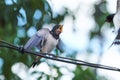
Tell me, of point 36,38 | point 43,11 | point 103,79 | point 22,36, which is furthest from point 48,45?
point 103,79

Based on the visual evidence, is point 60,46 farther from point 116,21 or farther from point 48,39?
point 116,21

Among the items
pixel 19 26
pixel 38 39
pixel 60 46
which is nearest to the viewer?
pixel 38 39

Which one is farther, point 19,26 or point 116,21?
point 19,26

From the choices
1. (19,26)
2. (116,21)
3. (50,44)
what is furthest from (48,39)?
(19,26)

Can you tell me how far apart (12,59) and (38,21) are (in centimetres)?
46

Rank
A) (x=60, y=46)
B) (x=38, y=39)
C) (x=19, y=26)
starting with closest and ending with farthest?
(x=38, y=39), (x=60, y=46), (x=19, y=26)

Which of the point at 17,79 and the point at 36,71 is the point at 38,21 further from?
the point at 17,79

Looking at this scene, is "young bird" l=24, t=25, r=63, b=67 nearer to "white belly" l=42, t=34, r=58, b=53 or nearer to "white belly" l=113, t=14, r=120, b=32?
"white belly" l=42, t=34, r=58, b=53

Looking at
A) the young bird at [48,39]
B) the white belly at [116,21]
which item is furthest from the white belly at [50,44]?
the white belly at [116,21]

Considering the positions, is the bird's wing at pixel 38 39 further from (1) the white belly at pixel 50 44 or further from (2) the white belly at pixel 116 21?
(2) the white belly at pixel 116 21

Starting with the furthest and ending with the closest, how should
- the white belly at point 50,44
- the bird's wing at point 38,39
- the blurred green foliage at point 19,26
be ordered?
the blurred green foliage at point 19,26 < the white belly at point 50,44 < the bird's wing at point 38,39

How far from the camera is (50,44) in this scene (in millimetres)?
2225

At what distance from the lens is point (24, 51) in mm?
1940

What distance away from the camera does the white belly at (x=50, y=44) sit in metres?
2.21
